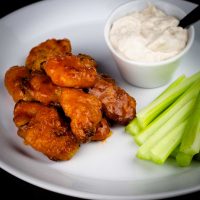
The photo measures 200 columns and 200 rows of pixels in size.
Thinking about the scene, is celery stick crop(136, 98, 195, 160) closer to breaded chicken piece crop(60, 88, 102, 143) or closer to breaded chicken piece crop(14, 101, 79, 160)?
breaded chicken piece crop(60, 88, 102, 143)

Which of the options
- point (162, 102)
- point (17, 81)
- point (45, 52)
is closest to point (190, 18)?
point (162, 102)

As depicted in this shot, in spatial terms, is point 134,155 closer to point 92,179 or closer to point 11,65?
point 92,179

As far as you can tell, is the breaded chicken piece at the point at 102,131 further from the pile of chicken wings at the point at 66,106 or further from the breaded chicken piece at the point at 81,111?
the breaded chicken piece at the point at 81,111

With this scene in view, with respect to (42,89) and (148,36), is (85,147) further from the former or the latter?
(148,36)

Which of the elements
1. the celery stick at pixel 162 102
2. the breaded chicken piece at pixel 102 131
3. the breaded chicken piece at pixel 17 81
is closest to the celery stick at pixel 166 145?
the celery stick at pixel 162 102

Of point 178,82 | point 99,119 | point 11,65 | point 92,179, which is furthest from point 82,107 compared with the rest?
point 11,65

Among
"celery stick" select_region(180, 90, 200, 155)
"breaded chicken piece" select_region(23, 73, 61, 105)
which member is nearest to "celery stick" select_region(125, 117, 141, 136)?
"celery stick" select_region(180, 90, 200, 155)
